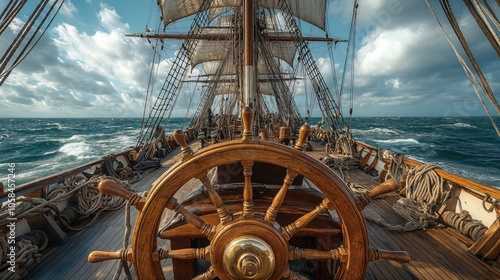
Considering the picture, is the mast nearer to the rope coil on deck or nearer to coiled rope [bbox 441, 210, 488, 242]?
the rope coil on deck

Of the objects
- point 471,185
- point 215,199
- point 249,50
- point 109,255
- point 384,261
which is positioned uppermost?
point 249,50

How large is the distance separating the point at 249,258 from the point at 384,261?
1683 mm

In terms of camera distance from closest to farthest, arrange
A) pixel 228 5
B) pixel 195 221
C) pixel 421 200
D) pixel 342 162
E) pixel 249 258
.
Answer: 1. pixel 249 258
2. pixel 195 221
3. pixel 421 200
4. pixel 342 162
5. pixel 228 5

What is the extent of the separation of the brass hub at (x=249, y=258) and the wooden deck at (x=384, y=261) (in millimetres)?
1138

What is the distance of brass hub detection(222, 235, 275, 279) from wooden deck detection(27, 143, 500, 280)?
1138 millimetres

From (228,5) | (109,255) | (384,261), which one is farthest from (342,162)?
(228,5)

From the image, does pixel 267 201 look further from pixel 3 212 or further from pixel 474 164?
pixel 474 164

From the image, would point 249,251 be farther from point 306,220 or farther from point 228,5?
point 228,5

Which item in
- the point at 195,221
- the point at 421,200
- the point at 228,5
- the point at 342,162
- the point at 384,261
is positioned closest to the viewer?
the point at 195,221

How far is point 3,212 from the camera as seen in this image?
200cm

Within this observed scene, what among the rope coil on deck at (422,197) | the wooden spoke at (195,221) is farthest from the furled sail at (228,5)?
the wooden spoke at (195,221)

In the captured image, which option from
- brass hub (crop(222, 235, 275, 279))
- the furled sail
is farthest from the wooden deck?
the furled sail

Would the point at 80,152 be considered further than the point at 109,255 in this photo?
Yes

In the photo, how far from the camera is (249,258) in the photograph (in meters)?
0.94
